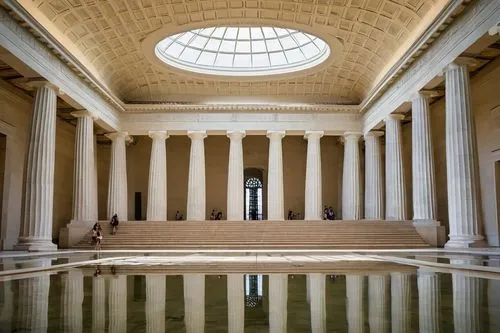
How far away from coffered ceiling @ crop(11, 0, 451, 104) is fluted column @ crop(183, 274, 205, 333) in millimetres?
17143

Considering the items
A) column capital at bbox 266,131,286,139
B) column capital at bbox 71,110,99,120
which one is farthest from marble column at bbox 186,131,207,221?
column capital at bbox 71,110,99,120

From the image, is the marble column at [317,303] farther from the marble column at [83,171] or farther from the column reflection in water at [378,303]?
the marble column at [83,171]

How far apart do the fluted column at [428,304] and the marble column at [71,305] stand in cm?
272

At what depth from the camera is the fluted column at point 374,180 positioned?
33.9m

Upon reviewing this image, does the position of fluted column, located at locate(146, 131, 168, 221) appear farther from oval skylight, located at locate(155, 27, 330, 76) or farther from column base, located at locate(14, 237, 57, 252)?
column base, located at locate(14, 237, 57, 252)

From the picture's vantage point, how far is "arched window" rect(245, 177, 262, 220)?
43.8 metres

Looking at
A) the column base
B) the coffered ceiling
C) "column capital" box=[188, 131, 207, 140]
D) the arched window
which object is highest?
the coffered ceiling

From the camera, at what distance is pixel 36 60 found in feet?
72.3

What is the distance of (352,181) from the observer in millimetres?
35438

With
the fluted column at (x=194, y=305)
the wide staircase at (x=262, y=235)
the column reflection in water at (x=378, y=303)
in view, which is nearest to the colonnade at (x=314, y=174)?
the wide staircase at (x=262, y=235)

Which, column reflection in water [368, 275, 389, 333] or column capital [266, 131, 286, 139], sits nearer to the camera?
column reflection in water [368, 275, 389, 333]

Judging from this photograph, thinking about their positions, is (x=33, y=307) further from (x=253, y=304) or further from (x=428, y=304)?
(x=428, y=304)

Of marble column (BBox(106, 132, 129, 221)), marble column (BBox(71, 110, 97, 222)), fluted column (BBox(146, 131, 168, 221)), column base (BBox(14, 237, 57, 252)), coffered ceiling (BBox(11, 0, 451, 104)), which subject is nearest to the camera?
column base (BBox(14, 237, 57, 252))

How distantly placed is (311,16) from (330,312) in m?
22.8
